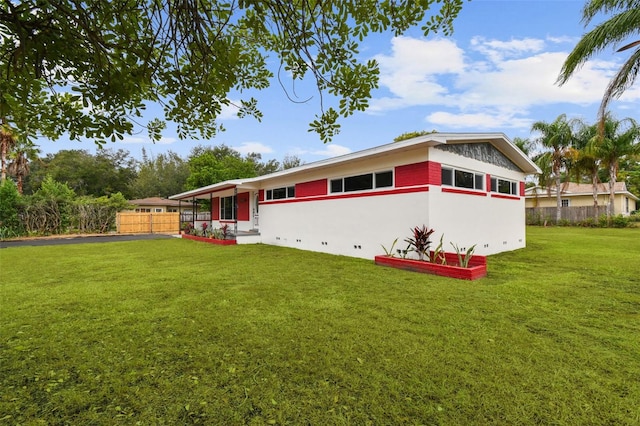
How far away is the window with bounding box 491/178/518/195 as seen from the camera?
10.8 meters

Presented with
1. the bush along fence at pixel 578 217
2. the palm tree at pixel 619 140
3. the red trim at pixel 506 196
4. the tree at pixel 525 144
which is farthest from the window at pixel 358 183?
the bush along fence at pixel 578 217

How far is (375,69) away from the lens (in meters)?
2.95

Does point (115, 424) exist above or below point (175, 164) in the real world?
below

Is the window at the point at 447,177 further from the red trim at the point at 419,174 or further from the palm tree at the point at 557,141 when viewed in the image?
the palm tree at the point at 557,141

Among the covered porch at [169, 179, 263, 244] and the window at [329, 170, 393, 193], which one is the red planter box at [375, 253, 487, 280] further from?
the covered porch at [169, 179, 263, 244]

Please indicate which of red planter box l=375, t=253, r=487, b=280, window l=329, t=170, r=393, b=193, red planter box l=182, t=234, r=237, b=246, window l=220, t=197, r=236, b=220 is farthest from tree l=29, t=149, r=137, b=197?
red planter box l=375, t=253, r=487, b=280

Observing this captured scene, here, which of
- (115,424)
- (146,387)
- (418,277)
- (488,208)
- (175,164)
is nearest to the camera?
(115,424)

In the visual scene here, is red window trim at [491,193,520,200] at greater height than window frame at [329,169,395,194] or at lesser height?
lesser

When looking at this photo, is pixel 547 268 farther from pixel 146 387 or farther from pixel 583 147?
pixel 583 147

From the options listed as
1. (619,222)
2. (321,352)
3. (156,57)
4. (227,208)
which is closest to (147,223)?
(227,208)

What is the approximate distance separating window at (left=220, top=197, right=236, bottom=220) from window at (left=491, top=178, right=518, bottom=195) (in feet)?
43.1

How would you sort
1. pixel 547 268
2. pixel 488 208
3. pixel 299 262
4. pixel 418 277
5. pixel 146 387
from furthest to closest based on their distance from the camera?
pixel 488 208 → pixel 299 262 → pixel 547 268 → pixel 418 277 → pixel 146 387

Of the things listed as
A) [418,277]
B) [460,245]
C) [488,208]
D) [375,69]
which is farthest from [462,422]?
[488,208]

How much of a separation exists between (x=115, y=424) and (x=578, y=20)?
15290 millimetres
